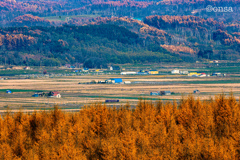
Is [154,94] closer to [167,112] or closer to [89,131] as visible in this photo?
[167,112]

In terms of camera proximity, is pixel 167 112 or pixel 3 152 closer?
pixel 3 152

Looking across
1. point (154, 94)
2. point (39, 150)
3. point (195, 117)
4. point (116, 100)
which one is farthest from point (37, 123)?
point (154, 94)

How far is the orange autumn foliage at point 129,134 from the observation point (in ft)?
133

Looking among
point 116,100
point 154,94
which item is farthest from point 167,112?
point 154,94

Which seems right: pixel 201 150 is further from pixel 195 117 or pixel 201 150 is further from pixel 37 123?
pixel 37 123

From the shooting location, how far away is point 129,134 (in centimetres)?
4469

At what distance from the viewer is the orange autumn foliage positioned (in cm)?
4044

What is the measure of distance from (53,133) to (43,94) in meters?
52.0

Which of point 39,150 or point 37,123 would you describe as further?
point 37,123

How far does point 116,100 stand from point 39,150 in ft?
143

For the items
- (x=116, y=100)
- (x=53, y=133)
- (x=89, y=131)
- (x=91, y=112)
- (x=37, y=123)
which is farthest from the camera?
(x=116, y=100)

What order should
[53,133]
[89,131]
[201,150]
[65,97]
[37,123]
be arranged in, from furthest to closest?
1. [65,97]
2. [37,123]
3. [89,131]
4. [53,133]
5. [201,150]

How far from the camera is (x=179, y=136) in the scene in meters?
47.5

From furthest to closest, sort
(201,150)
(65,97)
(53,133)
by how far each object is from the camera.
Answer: (65,97) → (53,133) → (201,150)
